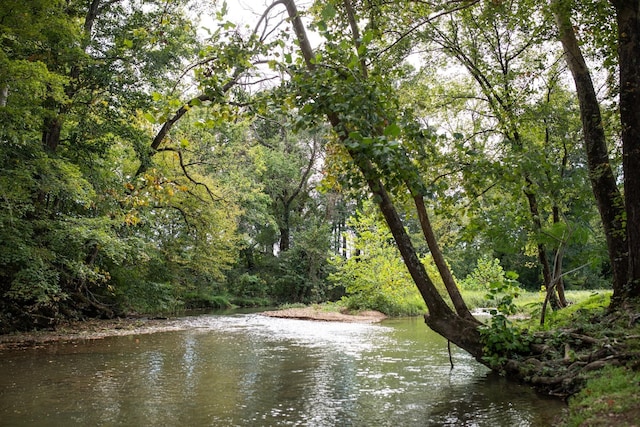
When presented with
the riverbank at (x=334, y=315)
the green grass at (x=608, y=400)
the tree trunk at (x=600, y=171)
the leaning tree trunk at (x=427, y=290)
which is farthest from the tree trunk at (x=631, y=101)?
the riverbank at (x=334, y=315)

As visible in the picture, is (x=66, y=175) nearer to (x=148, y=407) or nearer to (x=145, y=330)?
(x=145, y=330)

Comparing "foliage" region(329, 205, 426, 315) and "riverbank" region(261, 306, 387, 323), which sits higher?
"foliage" region(329, 205, 426, 315)

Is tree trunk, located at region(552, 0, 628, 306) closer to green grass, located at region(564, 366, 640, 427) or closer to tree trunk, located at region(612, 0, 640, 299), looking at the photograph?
tree trunk, located at region(612, 0, 640, 299)

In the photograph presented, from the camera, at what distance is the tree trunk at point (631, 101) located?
597 cm

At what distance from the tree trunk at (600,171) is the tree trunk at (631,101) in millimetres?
718

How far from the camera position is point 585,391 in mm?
4883

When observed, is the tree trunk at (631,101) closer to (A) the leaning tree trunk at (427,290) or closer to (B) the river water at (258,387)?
(A) the leaning tree trunk at (427,290)

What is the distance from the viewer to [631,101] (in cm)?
602

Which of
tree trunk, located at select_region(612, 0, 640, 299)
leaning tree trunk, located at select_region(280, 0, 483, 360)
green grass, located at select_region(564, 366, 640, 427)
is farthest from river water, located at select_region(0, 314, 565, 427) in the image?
tree trunk, located at select_region(612, 0, 640, 299)

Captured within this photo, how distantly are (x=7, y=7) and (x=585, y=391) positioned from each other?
36.8ft

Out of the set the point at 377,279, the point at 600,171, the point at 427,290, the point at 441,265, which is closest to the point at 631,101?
the point at 600,171

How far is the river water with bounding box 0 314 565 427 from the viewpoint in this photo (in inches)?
200

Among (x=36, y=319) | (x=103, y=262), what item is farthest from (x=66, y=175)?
(x=103, y=262)

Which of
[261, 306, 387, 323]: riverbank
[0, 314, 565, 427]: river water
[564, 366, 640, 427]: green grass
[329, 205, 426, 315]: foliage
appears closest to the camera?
[564, 366, 640, 427]: green grass
